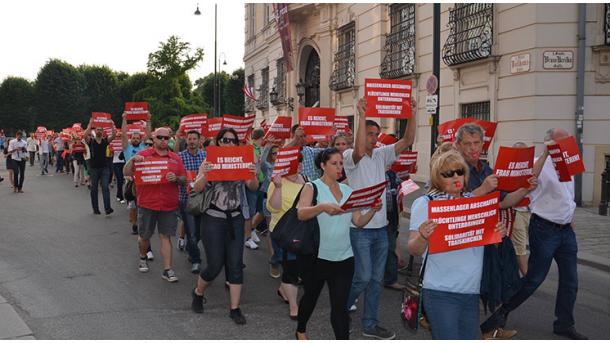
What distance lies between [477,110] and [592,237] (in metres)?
6.61

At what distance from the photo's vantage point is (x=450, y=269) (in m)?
3.39

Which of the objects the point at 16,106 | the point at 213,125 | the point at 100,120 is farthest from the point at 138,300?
the point at 16,106

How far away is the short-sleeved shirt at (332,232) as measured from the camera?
171 inches

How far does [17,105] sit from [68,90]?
8.90 m

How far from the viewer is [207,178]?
5.43 meters

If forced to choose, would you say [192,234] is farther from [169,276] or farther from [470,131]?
[470,131]

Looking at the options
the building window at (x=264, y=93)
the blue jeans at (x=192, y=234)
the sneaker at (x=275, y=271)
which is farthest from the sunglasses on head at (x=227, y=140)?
the building window at (x=264, y=93)

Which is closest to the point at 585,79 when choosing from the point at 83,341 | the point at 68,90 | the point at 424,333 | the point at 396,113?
the point at 396,113

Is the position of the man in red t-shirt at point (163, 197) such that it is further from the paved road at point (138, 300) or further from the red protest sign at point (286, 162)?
the red protest sign at point (286, 162)

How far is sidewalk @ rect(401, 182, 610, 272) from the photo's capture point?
800cm

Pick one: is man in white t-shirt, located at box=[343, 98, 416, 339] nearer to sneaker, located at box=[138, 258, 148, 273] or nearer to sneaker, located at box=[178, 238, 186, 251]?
sneaker, located at box=[138, 258, 148, 273]

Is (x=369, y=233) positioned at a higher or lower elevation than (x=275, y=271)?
higher

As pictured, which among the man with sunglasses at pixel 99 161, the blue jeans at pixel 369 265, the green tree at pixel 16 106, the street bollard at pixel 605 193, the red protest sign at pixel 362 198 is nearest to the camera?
the red protest sign at pixel 362 198

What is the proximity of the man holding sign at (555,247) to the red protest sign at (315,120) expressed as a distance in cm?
403
